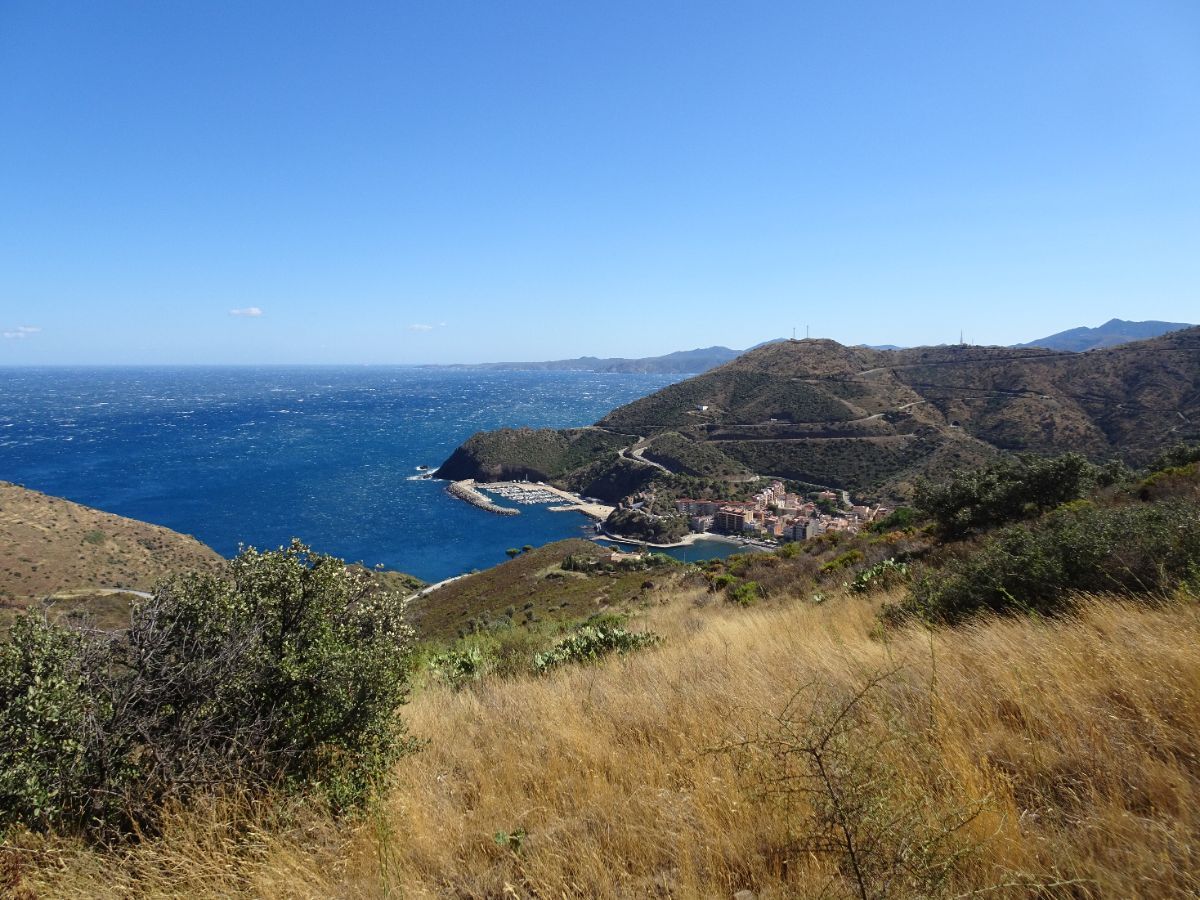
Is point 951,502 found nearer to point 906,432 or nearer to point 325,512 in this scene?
point 906,432

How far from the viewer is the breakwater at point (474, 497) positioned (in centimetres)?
7854

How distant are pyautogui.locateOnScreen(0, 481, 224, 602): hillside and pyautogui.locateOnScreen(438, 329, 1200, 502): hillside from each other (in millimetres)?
52142

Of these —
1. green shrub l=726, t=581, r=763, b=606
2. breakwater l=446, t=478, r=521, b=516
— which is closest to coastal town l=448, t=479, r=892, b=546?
breakwater l=446, t=478, r=521, b=516

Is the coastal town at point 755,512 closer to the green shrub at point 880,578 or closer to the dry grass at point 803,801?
the green shrub at point 880,578

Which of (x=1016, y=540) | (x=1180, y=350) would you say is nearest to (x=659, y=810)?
(x=1016, y=540)

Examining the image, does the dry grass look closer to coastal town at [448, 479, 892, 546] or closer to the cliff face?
coastal town at [448, 479, 892, 546]

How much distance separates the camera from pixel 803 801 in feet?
8.12

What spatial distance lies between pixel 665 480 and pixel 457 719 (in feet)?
249

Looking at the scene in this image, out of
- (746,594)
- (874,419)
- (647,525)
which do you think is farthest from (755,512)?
(746,594)

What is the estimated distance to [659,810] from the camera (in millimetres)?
2688

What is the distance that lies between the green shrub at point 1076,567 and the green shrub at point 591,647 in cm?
303

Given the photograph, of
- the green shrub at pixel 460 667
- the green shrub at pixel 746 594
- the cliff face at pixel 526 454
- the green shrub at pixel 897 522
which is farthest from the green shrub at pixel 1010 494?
the cliff face at pixel 526 454

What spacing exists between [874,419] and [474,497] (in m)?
59.0

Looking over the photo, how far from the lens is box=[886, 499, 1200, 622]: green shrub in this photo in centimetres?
484
